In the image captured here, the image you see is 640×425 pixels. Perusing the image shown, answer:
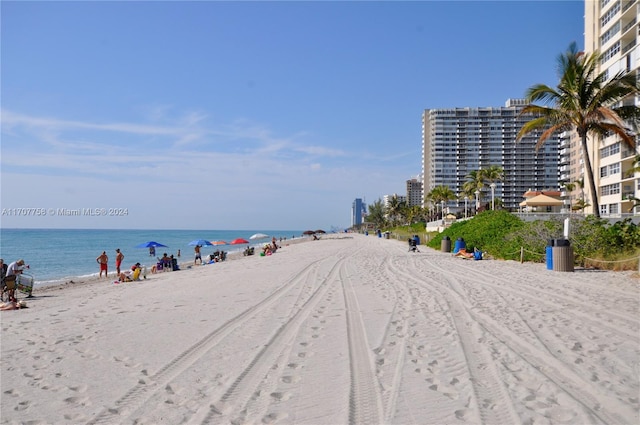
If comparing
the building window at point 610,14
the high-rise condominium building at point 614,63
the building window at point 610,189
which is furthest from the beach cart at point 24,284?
the building window at point 610,14

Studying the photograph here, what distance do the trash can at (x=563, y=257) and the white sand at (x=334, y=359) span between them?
4037mm

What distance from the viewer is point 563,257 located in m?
14.2

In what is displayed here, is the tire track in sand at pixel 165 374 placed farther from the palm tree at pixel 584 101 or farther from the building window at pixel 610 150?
the building window at pixel 610 150

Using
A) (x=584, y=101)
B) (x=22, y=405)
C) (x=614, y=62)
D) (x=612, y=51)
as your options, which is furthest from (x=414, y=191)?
(x=22, y=405)

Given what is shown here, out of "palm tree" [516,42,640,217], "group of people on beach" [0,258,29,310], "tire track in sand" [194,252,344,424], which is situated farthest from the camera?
"palm tree" [516,42,640,217]

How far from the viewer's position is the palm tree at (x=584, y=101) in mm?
19078

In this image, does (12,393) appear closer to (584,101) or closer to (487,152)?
(584,101)

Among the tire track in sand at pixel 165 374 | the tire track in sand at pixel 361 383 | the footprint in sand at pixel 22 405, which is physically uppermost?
the tire track in sand at pixel 361 383

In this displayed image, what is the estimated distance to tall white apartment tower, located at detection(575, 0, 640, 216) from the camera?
108ft

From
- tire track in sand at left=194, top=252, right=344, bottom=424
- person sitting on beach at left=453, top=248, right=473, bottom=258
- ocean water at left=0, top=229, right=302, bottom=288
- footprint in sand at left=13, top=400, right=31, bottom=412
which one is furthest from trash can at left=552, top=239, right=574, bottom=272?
ocean water at left=0, top=229, right=302, bottom=288

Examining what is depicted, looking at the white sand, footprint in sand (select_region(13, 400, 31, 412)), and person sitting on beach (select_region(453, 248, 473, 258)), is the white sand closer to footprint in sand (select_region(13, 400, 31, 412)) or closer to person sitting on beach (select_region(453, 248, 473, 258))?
footprint in sand (select_region(13, 400, 31, 412))

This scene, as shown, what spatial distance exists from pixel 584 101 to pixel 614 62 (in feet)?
66.4

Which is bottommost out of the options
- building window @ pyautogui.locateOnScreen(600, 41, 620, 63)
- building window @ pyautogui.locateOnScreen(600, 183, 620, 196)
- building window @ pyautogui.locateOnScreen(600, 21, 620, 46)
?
building window @ pyautogui.locateOnScreen(600, 183, 620, 196)

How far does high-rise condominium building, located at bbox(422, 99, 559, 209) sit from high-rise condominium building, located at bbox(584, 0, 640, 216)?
8190 centimetres
